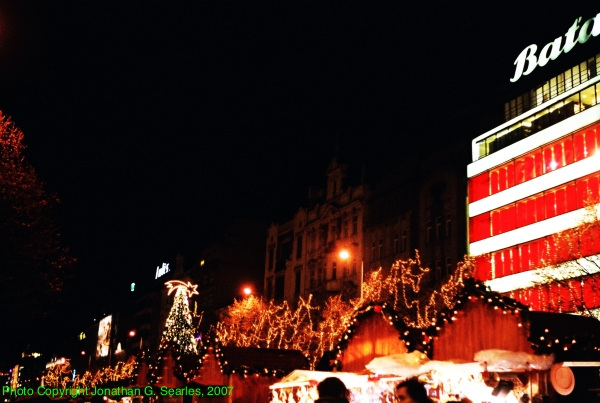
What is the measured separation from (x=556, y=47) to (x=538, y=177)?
8.32 m

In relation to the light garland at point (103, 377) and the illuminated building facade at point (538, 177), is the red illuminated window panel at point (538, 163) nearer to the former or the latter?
the illuminated building facade at point (538, 177)

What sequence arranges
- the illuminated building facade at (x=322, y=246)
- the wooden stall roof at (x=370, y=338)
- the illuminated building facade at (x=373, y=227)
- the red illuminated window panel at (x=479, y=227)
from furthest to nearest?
the illuminated building facade at (x=322, y=246) < the illuminated building facade at (x=373, y=227) < the red illuminated window panel at (x=479, y=227) < the wooden stall roof at (x=370, y=338)

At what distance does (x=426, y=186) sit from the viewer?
4734 centimetres

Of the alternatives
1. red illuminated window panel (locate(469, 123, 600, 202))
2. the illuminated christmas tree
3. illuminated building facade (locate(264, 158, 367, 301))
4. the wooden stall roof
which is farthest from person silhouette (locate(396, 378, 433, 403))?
illuminated building facade (locate(264, 158, 367, 301))

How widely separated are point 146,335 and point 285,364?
3539 inches

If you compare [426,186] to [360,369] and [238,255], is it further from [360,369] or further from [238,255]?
[238,255]

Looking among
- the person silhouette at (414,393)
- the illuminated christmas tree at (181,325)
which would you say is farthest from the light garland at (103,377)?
the person silhouette at (414,393)

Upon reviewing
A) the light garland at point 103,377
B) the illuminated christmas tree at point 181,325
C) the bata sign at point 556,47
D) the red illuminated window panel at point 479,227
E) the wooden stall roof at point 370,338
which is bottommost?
the light garland at point 103,377

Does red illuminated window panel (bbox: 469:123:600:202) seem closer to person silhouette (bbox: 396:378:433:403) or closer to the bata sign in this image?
the bata sign

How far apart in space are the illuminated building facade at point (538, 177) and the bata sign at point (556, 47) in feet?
0.27

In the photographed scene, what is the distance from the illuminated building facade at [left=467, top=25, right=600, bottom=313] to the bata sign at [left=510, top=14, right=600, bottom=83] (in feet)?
0.27

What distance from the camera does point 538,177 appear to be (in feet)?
133

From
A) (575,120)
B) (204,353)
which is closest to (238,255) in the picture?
(575,120)

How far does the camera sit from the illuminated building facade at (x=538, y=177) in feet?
122
